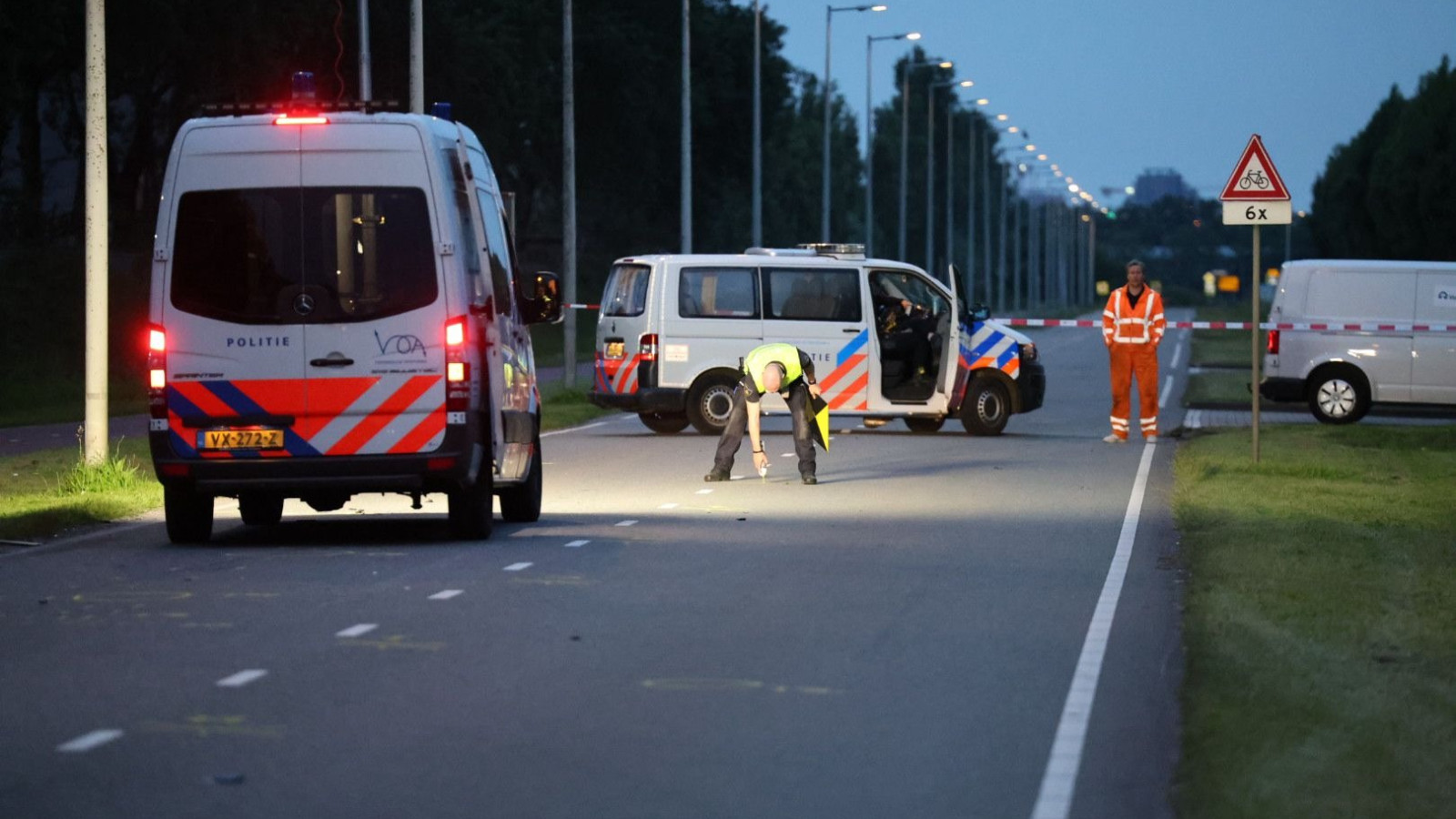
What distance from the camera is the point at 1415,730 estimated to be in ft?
26.9

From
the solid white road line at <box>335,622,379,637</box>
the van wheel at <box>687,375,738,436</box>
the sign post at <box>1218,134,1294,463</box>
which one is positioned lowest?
the solid white road line at <box>335,622,379,637</box>

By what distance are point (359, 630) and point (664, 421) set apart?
16.8 m

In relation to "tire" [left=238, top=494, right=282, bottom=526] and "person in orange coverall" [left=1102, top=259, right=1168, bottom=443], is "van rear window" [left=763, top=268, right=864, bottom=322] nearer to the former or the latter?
"person in orange coverall" [left=1102, top=259, right=1168, bottom=443]

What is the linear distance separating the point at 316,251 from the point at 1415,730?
856 cm

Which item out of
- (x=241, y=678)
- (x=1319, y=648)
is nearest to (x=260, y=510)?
(x=241, y=678)

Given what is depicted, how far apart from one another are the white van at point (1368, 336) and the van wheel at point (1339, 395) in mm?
11

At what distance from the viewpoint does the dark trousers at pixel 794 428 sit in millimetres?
20438

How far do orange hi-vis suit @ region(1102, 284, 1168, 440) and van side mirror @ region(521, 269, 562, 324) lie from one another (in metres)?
10.6

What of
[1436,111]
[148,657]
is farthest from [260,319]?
[1436,111]

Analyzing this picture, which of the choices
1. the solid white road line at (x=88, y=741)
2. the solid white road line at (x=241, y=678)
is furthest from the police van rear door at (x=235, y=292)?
the solid white road line at (x=88, y=741)

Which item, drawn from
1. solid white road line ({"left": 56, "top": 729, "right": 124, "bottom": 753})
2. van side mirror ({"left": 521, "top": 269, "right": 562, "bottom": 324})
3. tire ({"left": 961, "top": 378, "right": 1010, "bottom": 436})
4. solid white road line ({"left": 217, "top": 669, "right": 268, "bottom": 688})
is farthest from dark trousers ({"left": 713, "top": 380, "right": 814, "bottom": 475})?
solid white road line ({"left": 56, "top": 729, "right": 124, "bottom": 753})

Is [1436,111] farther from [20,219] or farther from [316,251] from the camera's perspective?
[316,251]

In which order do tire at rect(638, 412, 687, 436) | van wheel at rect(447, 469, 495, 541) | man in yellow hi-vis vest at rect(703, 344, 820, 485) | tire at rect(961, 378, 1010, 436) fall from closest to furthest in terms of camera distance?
van wheel at rect(447, 469, 495, 541) → man in yellow hi-vis vest at rect(703, 344, 820, 485) → tire at rect(961, 378, 1010, 436) → tire at rect(638, 412, 687, 436)

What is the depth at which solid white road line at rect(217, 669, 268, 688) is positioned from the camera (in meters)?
9.34
